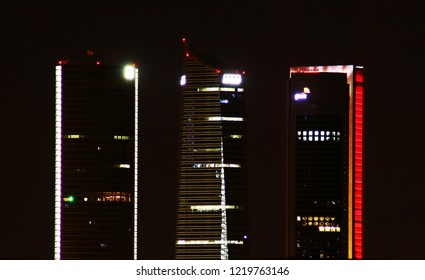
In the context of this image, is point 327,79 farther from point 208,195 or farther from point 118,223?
point 118,223

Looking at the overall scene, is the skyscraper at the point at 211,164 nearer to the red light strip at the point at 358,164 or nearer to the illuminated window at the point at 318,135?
the illuminated window at the point at 318,135

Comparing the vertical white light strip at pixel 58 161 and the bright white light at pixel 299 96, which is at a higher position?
the bright white light at pixel 299 96

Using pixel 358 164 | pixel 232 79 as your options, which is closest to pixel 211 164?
pixel 232 79

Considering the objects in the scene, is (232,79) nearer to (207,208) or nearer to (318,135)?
(318,135)

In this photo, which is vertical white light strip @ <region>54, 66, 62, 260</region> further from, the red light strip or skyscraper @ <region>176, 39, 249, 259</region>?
the red light strip

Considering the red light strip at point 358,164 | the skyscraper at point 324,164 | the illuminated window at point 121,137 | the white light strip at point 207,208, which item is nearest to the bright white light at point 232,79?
the skyscraper at point 324,164

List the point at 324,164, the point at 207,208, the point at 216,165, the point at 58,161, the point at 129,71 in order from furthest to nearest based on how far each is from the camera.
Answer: the point at 207,208, the point at 216,165, the point at 324,164, the point at 58,161, the point at 129,71
